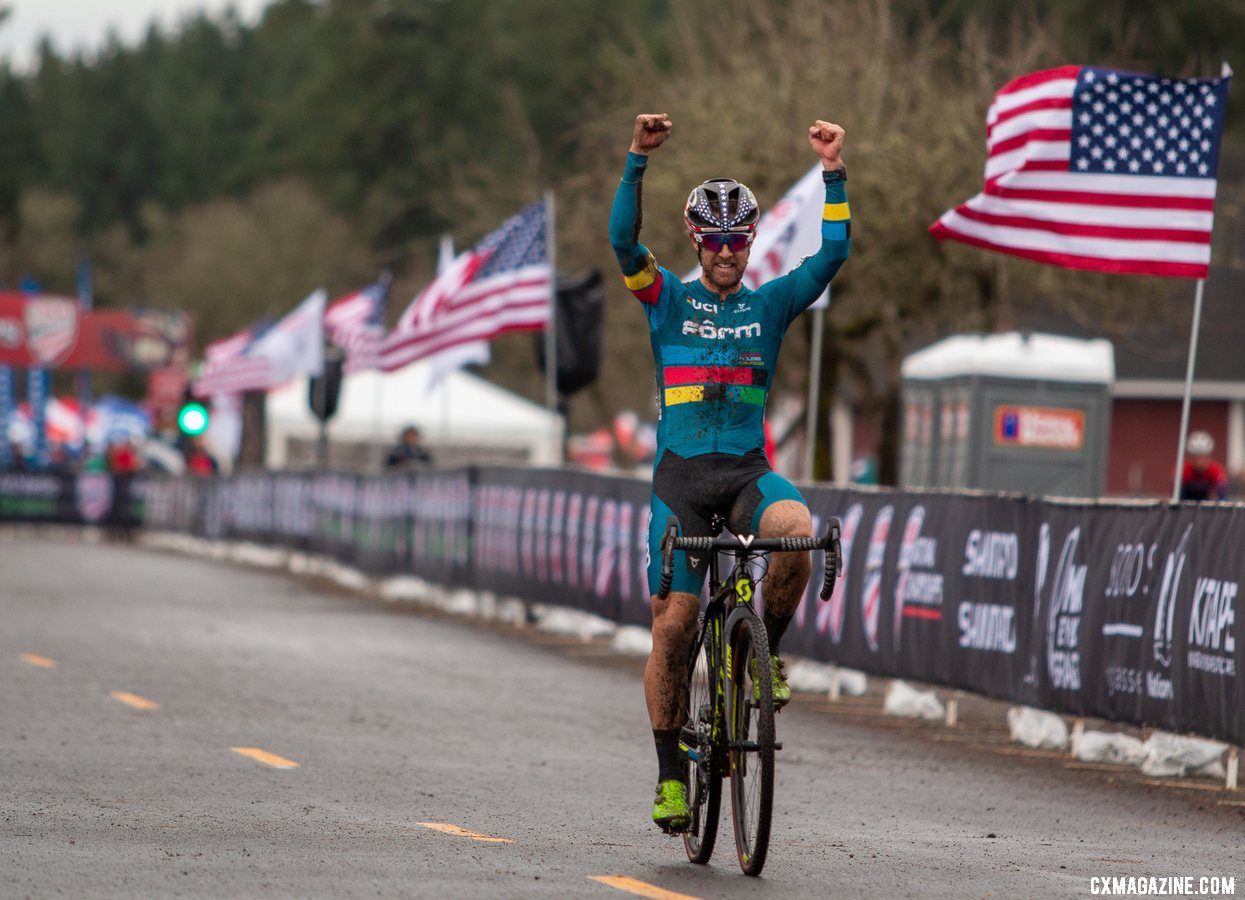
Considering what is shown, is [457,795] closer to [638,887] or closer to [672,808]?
[672,808]

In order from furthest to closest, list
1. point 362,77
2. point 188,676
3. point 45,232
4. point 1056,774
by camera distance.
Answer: point 45,232 → point 362,77 → point 188,676 → point 1056,774

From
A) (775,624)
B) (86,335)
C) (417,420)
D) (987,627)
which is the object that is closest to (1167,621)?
(987,627)

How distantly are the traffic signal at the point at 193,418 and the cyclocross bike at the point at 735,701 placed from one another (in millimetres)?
34545

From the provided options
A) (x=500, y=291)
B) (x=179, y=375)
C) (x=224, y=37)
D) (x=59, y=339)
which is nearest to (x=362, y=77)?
(x=59, y=339)

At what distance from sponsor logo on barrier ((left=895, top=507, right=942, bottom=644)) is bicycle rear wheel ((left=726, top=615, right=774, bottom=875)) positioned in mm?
6354

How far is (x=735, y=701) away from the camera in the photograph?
290 inches

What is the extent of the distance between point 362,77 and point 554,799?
3087 inches

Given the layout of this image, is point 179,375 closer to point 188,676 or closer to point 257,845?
point 188,676

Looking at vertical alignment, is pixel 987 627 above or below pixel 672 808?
above

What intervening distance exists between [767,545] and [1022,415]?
608 inches

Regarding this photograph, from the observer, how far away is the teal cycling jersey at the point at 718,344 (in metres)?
7.57

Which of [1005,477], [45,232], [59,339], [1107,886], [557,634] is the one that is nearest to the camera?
[1107,886]

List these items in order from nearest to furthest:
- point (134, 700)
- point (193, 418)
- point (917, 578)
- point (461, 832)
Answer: point (461, 832), point (134, 700), point (917, 578), point (193, 418)

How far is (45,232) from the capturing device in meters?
119
